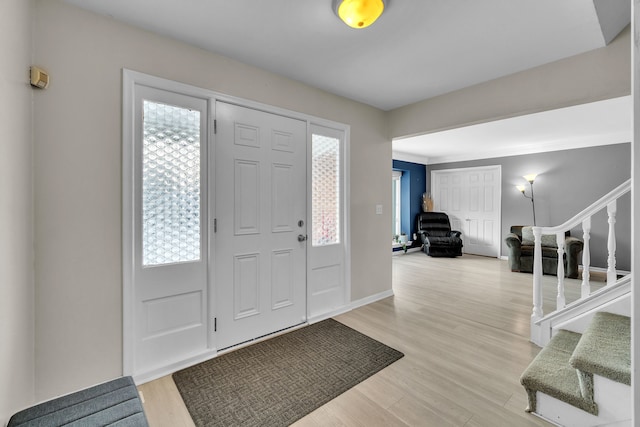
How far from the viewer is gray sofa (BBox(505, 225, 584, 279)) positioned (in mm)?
4441

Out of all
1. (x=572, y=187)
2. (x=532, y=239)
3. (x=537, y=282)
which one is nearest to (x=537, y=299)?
(x=537, y=282)

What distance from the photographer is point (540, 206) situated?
570 cm

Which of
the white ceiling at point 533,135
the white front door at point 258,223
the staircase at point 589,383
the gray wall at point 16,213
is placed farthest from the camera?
the white ceiling at point 533,135

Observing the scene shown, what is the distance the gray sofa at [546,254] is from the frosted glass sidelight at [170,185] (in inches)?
209

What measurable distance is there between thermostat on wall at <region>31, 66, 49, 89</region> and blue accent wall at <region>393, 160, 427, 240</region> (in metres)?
6.53

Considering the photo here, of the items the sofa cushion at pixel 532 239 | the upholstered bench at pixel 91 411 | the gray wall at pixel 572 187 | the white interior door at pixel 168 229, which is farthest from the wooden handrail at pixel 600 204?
the gray wall at pixel 572 187

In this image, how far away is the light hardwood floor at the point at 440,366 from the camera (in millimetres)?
1588

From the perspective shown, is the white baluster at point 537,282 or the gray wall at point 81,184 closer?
the gray wall at point 81,184

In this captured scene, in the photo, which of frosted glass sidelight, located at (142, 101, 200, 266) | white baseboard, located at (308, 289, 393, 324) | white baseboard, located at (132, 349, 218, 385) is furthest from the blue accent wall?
white baseboard, located at (132, 349, 218, 385)

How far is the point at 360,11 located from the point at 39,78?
1770 millimetres

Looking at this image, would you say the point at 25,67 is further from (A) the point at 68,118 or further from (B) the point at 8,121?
(B) the point at 8,121

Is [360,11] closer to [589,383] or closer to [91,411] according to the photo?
[91,411]

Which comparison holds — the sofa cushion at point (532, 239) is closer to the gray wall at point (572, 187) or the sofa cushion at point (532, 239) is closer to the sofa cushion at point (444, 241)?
the gray wall at point (572, 187)

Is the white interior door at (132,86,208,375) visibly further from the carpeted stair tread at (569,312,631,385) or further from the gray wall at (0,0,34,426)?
the carpeted stair tread at (569,312,631,385)
